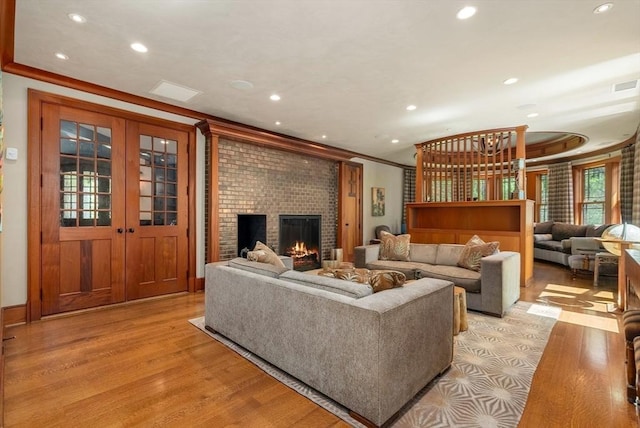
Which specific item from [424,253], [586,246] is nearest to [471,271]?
[424,253]

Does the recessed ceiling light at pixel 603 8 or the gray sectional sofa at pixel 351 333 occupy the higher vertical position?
the recessed ceiling light at pixel 603 8

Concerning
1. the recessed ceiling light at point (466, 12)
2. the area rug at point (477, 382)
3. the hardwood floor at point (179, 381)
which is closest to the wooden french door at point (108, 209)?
the hardwood floor at point (179, 381)

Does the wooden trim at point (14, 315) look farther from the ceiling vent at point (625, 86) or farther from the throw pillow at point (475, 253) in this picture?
the ceiling vent at point (625, 86)

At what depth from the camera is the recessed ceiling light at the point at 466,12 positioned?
215 cm

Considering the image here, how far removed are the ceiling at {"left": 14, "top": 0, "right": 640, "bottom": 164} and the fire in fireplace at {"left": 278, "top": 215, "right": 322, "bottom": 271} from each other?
204 centimetres

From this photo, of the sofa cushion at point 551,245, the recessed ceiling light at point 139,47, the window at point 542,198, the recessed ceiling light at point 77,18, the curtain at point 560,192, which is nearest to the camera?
the recessed ceiling light at point 77,18

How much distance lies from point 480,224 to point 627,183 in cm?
363

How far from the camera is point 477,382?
6.60 feet

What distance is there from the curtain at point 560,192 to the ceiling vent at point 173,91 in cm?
904

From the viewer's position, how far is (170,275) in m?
4.16

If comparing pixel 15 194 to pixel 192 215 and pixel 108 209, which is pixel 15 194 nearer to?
pixel 108 209

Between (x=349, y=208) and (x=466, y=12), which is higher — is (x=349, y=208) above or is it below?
below

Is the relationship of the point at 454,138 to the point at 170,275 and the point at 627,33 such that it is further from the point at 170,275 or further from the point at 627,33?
the point at 170,275

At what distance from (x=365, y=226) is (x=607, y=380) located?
18.2ft
